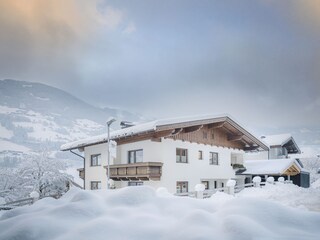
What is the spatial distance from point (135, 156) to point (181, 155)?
2928 mm

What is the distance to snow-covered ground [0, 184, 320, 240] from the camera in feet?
10.6

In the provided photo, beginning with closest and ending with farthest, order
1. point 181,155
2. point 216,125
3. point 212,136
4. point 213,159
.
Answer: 1. point 181,155
2. point 216,125
3. point 212,136
4. point 213,159

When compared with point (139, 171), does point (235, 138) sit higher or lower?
higher

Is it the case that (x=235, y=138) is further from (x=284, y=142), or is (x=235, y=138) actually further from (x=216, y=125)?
(x=284, y=142)

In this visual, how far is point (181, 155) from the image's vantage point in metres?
18.7

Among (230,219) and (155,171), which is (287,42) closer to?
(155,171)

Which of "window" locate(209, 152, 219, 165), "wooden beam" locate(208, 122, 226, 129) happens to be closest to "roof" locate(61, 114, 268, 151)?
"wooden beam" locate(208, 122, 226, 129)

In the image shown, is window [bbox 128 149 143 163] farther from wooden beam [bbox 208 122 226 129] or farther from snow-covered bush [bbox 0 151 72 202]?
snow-covered bush [bbox 0 151 72 202]

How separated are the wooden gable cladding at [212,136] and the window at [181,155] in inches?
28.4

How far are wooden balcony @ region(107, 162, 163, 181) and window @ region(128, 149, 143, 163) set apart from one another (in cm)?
100

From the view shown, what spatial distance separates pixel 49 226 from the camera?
3.65m

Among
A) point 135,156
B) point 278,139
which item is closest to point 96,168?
point 135,156

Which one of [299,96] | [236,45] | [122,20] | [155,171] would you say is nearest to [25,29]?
[122,20]

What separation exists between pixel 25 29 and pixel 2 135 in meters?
37.9
